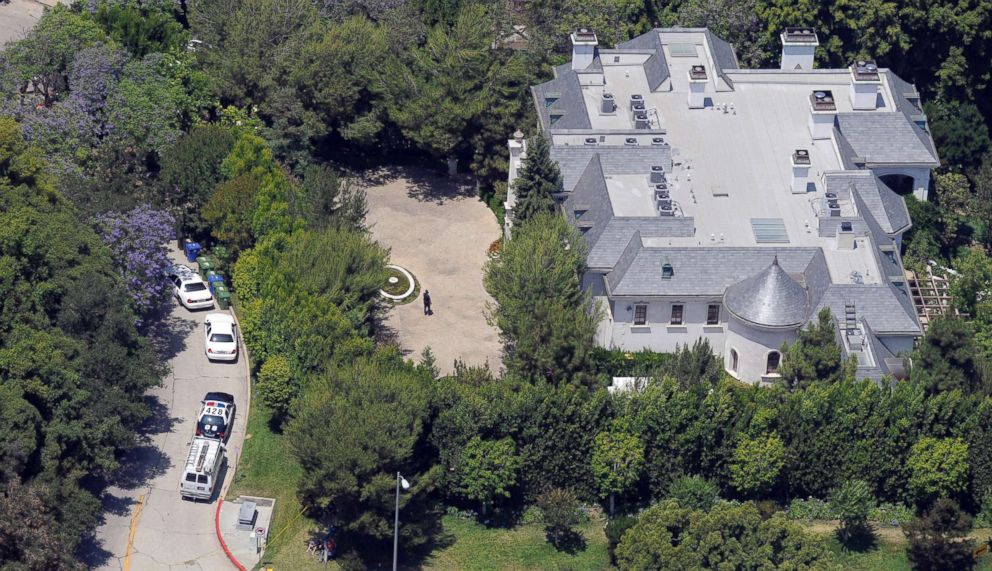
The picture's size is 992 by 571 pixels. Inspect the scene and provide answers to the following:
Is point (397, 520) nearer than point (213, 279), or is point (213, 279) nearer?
point (397, 520)

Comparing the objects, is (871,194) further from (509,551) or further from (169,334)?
(169,334)

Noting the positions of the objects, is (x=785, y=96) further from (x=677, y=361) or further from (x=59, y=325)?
(x=59, y=325)

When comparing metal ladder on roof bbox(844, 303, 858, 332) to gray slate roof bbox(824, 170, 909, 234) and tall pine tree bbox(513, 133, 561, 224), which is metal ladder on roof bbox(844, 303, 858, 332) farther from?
tall pine tree bbox(513, 133, 561, 224)

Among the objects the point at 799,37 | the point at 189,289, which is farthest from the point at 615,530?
the point at 799,37

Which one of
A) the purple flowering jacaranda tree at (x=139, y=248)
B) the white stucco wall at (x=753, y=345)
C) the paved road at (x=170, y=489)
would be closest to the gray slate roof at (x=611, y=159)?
the white stucco wall at (x=753, y=345)

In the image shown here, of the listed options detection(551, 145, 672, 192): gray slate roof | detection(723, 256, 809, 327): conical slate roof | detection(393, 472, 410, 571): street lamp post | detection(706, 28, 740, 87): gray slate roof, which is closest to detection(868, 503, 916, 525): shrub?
detection(723, 256, 809, 327): conical slate roof
